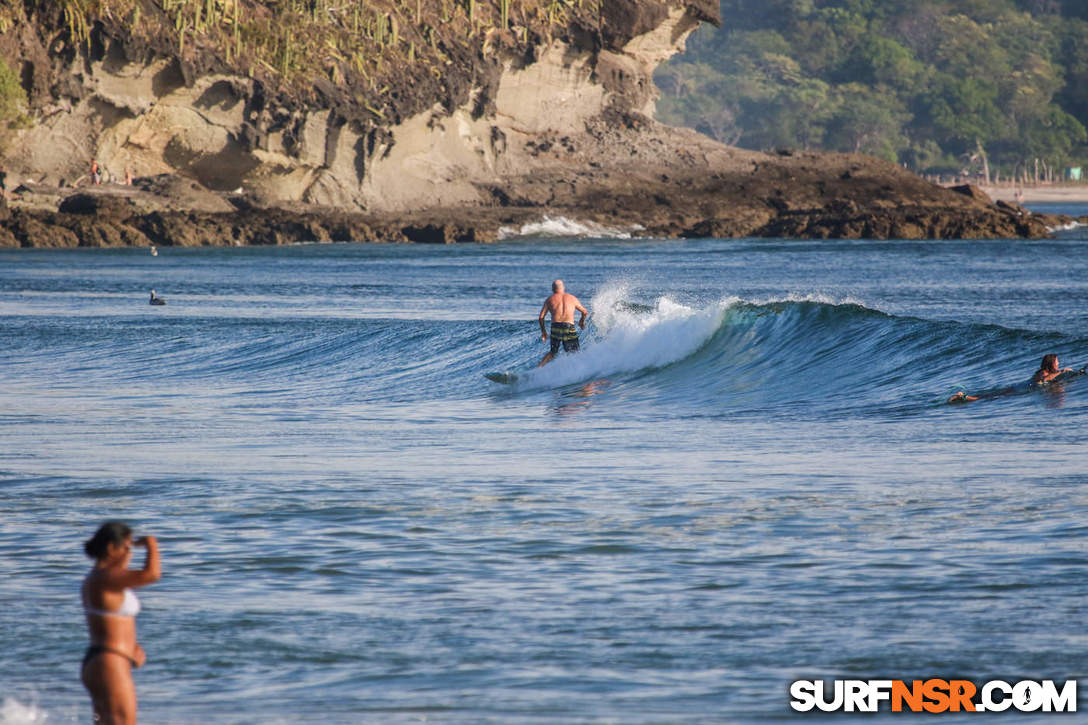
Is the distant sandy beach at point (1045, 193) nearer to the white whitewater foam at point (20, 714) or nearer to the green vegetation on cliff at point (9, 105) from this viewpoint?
the green vegetation on cliff at point (9, 105)

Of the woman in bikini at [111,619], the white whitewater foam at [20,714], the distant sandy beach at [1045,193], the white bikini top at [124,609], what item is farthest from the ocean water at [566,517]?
the distant sandy beach at [1045,193]

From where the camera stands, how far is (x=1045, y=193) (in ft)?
532

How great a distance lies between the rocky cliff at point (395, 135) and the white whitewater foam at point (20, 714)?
54.3 m

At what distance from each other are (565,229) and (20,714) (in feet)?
220

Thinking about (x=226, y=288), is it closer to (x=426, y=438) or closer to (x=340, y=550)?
(x=426, y=438)

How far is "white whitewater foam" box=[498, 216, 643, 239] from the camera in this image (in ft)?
235

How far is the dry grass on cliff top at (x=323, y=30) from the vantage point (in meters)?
59.5

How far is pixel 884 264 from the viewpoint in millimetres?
50250

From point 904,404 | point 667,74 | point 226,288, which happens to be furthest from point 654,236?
point 667,74

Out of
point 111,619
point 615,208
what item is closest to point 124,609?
point 111,619

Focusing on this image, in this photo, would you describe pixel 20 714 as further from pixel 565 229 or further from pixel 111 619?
pixel 565 229

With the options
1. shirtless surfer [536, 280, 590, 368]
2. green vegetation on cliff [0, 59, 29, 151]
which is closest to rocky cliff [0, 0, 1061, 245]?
green vegetation on cliff [0, 59, 29, 151]

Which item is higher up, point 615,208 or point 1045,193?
point 615,208

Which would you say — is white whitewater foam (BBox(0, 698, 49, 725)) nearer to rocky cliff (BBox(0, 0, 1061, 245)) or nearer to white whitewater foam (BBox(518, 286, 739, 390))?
white whitewater foam (BBox(518, 286, 739, 390))
